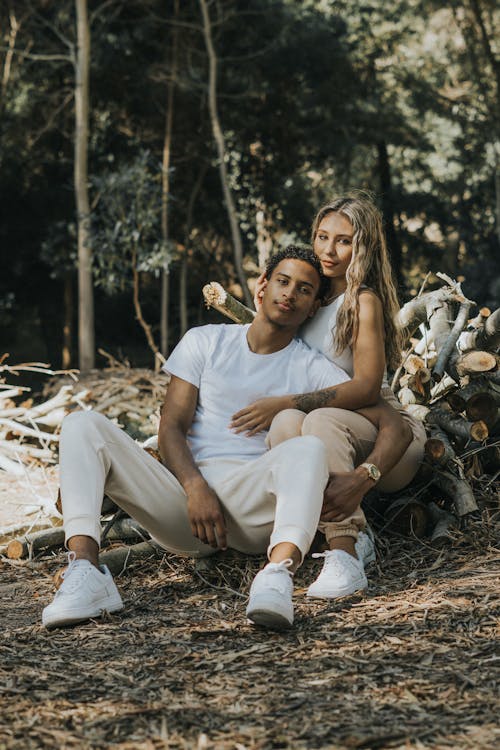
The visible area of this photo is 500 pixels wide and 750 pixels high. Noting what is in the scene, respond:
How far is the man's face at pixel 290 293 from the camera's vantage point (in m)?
3.44

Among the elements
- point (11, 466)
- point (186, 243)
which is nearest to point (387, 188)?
point (186, 243)

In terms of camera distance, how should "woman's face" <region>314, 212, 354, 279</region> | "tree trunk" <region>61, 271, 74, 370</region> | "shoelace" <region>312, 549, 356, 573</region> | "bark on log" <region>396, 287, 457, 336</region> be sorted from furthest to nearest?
"tree trunk" <region>61, 271, 74, 370</region> → "bark on log" <region>396, 287, 457, 336</region> → "woman's face" <region>314, 212, 354, 279</region> → "shoelace" <region>312, 549, 356, 573</region>

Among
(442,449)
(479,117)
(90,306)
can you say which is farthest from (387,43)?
(442,449)

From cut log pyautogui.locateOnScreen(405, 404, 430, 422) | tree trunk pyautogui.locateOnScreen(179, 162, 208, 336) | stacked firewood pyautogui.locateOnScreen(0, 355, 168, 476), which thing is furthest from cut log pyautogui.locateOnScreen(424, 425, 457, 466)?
tree trunk pyautogui.locateOnScreen(179, 162, 208, 336)

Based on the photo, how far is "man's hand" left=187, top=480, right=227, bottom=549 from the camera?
122 inches

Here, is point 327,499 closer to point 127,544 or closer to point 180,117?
point 127,544

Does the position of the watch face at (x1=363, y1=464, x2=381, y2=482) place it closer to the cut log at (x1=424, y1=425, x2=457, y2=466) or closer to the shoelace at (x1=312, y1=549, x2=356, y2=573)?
the shoelace at (x1=312, y1=549, x2=356, y2=573)

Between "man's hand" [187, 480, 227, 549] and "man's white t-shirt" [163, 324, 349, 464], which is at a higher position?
"man's white t-shirt" [163, 324, 349, 464]

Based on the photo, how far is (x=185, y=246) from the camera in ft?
44.4

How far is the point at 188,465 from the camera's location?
323cm

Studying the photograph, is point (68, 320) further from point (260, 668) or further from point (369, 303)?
point (260, 668)

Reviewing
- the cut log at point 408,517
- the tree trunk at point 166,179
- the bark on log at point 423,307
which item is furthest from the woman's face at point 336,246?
the tree trunk at point 166,179

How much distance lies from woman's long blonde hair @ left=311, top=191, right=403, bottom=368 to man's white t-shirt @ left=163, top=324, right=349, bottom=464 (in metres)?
0.16

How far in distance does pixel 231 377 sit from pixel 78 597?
39.8 inches
